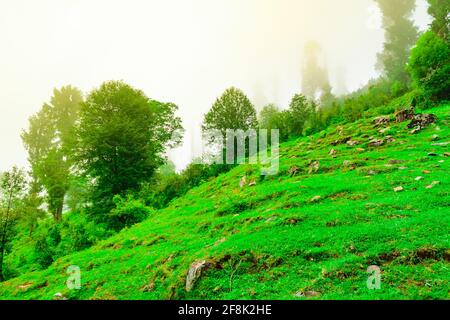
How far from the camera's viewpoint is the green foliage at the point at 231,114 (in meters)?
45.6

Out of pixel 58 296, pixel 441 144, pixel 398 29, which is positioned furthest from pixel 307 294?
pixel 398 29

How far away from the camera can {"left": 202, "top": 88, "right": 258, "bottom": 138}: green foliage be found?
4562 centimetres

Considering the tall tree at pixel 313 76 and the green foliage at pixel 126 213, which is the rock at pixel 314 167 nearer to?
the green foliage at pixel 126 213

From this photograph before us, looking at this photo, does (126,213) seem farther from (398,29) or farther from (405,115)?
(398,29)

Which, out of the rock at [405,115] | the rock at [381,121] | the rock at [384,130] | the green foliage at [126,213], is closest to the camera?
the rock at [384,130]

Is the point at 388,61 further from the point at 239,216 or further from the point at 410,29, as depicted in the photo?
the point at 239,216

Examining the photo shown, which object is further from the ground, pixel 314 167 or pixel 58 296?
pixel 314 167

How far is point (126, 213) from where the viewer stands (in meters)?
25.8

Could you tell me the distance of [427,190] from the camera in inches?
494

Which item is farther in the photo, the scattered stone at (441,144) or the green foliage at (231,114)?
the green foliage at (231,114)

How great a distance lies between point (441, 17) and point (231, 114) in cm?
3300

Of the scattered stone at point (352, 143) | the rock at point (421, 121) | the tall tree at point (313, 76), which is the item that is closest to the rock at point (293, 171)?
the scattered stone at point (352, 143)

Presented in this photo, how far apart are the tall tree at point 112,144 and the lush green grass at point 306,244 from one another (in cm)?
1134

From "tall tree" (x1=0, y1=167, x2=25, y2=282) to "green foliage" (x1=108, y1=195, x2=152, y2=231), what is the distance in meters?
7.80
